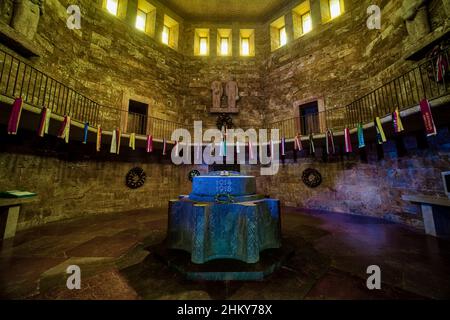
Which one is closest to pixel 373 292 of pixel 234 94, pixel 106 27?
pixel 234 94

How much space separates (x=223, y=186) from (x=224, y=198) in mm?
249

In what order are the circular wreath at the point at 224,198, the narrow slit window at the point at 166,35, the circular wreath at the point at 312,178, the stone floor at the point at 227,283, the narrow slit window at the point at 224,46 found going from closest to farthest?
the stone floor at the point at 227,283, the circular wreath at the point at 224,198, the circular wreath at the point at 312,178, the narrow slit window at the point at 166,35, the narrow slit window at the point at 224,46

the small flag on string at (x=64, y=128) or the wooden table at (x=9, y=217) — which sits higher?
the small flag on string at (x=64, y=128)

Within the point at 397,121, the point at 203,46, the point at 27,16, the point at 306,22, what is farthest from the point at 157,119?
the point at 306,22

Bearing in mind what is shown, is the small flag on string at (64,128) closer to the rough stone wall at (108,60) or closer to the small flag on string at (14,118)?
the small flag on string at (14,118)

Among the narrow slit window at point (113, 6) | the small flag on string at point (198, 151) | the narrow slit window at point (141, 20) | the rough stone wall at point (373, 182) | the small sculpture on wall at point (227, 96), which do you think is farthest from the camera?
the small sculpture on wall at point (227, 96)

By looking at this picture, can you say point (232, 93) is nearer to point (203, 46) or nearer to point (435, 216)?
point (203, 46)

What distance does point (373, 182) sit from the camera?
6.48 metres

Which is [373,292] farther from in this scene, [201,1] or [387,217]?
[201,1]

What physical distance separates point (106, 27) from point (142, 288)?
436 inches

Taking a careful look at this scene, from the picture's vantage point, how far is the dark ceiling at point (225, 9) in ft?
34.5

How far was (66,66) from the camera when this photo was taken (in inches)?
259

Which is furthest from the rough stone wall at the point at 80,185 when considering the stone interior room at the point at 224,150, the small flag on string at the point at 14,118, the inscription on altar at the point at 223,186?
the inscription on altar at the point at 223,186

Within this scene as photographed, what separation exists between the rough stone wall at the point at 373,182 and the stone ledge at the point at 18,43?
10.4m
